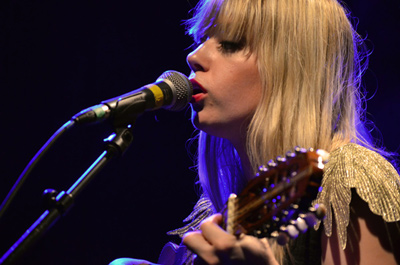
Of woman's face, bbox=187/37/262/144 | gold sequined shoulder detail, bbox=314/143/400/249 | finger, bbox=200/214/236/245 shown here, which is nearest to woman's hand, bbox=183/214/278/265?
finger, bbox=200/214/236/245

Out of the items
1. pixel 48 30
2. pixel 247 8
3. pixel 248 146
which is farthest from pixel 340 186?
pixel 48 30

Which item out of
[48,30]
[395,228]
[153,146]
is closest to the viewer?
[395,228]

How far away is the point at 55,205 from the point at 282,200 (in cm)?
56

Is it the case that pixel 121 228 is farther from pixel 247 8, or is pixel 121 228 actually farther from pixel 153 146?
pixel 247 8

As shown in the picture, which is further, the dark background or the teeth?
the dark background

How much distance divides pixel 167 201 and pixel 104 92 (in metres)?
0.80

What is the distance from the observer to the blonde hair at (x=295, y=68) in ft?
5.33

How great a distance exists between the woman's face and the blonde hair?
4 centimetres

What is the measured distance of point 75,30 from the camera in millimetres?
2861

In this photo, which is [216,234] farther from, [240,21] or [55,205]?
[240,21]

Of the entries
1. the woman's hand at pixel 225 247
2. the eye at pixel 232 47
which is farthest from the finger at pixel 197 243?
the eye at pixel 232 47

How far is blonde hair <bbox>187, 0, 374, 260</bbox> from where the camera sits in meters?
1.63

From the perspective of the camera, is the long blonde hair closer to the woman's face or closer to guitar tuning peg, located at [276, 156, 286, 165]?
the woman's face

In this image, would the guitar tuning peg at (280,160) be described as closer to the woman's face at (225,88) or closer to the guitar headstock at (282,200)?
the guitar headstock at (282,200)
